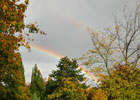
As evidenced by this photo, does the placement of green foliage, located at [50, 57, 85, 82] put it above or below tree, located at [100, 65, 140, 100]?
above

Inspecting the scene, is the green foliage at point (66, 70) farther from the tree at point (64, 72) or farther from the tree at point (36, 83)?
the tree at point (36, 83)

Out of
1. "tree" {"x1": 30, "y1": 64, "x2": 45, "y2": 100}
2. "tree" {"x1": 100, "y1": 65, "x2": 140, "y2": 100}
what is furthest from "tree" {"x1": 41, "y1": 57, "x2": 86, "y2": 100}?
"tree" {"x1": 100, "y1": 65, "x2": 140, "y2": 100}

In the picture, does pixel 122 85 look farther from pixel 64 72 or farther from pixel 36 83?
pixel 36 83

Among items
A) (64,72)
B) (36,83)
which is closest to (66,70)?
(64,72)

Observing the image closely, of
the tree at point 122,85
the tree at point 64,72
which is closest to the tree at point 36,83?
the tree at point 64,72

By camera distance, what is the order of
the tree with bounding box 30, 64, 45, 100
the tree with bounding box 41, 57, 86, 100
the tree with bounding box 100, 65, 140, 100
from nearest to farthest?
the tree with bounding box 100, 65, 140, 100
the tree with bounding box 41, 57, 86, 100
the tree with bounding box 30, 64, 45, 100

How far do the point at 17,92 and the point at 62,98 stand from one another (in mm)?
6562

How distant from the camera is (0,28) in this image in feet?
25.3

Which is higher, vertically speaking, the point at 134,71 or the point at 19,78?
the point at 19,78

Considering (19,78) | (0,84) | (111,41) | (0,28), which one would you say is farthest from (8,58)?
(19,78)

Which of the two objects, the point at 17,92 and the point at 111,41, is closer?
the point at 111,41

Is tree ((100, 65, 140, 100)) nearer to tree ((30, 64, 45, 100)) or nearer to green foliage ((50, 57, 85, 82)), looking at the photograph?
green foliage ((50, 57, 85, 82))

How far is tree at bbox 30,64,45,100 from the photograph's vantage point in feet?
153

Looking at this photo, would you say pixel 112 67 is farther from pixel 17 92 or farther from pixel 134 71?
pixel 17 92
